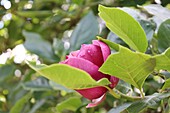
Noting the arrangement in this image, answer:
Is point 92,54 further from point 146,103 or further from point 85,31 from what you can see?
point 85,31

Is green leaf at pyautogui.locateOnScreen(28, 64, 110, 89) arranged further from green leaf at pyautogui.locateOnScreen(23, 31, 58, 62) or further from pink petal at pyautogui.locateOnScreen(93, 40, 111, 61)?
green leaf at pyautogui.locateOnScreen(23, 31, 58, 62)

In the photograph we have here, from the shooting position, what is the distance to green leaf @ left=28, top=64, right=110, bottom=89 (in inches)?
22.4

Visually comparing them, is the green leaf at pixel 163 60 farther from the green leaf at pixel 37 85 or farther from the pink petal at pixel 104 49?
the green leaf at pixel 37 85

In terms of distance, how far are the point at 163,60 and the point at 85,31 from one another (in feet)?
2.66

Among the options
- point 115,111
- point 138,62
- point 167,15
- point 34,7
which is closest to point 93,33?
point 34,7

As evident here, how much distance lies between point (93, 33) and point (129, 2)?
0.60 feet

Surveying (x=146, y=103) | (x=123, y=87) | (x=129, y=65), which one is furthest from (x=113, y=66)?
(x=123, y=87)

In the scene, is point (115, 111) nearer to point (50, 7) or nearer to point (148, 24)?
point (148, 24)

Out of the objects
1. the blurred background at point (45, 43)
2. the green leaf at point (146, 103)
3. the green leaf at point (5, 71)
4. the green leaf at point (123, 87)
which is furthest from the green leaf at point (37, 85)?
the green leaf at point (146, 103)

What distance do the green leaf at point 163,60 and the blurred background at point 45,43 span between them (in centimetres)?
57

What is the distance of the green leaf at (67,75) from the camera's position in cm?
57

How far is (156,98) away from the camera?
75 cm

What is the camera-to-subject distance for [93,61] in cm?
69

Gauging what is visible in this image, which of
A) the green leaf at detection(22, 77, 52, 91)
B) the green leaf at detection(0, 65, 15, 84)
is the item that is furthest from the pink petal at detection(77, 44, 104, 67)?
the green leaf at detection(0, 65, 15, 84)
